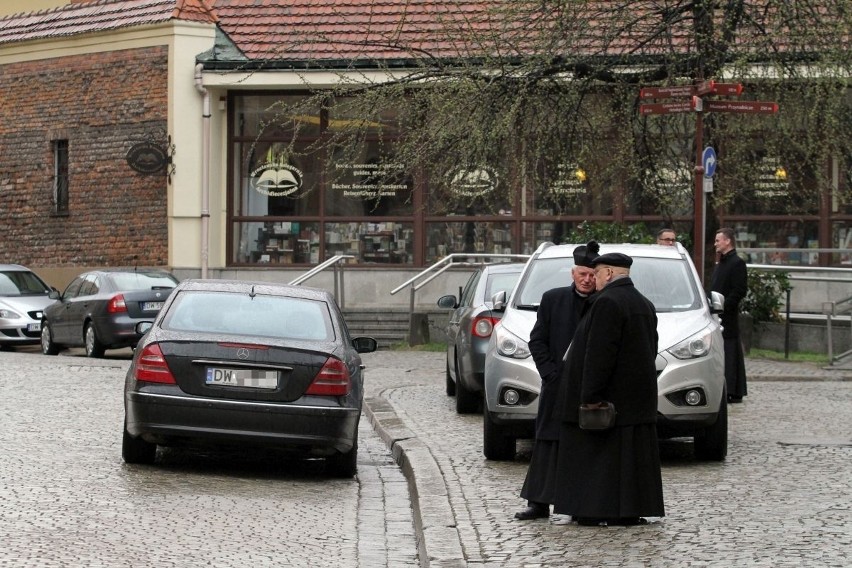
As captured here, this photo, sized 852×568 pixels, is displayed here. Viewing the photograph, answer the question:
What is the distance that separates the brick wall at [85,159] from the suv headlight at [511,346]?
19.5 m

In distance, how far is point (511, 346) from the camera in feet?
40.8

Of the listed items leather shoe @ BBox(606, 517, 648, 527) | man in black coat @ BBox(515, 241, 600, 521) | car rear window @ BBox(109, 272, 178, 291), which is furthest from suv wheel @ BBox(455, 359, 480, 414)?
car rear window @ BBox(109, 272, 178, 291)

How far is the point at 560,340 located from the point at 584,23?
11489 millimetres

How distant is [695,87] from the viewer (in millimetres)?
18312

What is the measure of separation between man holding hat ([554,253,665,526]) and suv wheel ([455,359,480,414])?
688 centimetres

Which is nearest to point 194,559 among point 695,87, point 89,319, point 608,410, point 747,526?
point 608,410

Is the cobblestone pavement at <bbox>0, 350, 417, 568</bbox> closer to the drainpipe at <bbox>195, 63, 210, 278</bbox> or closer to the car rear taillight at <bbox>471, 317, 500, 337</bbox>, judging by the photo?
the car rear taillight at <bbox>471, 317, 500, 337</bbox>

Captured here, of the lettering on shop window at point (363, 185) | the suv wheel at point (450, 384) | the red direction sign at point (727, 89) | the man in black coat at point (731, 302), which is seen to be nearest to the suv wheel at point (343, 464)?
the man in black coat at point (731, 302)

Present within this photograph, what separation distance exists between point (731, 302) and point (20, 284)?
1593 centimetres

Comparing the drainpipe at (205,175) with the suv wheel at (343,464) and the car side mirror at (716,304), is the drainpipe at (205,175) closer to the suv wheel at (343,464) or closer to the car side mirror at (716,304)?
the car side mirror at (716,304)

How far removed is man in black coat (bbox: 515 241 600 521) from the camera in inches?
368

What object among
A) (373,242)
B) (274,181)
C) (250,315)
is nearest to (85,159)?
(274,181)

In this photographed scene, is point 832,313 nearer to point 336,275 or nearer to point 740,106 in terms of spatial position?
point 740,106

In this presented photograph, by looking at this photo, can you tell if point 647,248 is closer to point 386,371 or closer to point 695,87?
point 695,87
